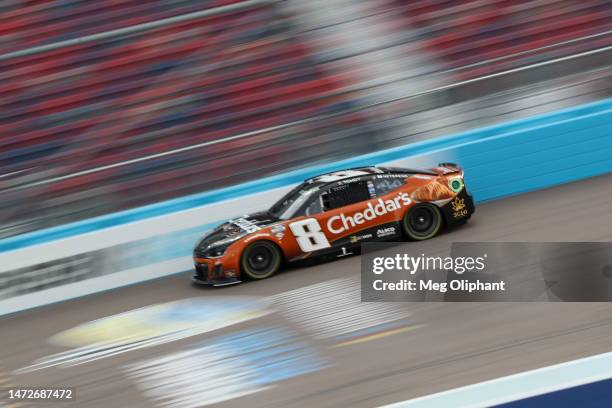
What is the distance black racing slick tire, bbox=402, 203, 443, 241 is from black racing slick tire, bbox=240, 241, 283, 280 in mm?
1638

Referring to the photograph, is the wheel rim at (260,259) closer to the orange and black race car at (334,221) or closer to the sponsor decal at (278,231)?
the orange and black race car at (334,221)

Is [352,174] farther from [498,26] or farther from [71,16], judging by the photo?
[71,16]

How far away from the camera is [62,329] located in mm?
9164

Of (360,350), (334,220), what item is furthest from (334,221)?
(360,350)

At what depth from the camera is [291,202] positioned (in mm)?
10156

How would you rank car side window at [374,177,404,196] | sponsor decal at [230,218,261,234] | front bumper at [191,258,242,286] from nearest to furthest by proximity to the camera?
front bumper at [191,258,242,286] → sponsor decal at [230,218,261,234] → car side window at [374,177,404,196]

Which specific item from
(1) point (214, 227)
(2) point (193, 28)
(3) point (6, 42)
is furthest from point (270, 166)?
(3) point (6, 42)

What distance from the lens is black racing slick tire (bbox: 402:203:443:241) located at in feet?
33.1

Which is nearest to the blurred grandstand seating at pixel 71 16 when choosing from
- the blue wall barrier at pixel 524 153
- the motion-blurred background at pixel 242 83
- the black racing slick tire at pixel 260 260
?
the motion-blurred background at pixel 242 83

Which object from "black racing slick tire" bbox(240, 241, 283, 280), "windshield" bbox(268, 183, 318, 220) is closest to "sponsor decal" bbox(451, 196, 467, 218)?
"windshield" bbox(268, 183, 318, 220)

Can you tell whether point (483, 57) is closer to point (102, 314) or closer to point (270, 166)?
point (270, 166)

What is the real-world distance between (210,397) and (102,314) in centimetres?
366

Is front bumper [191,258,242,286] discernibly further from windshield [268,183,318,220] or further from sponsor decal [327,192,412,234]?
sponsor decal [327,192,412,234]

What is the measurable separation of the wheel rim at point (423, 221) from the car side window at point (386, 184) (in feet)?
1.29
